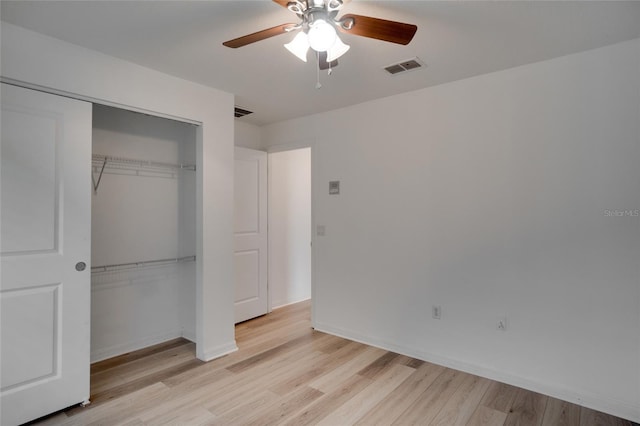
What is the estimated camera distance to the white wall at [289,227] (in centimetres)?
461

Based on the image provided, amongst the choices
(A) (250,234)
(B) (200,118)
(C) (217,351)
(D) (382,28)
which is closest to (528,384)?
(C) (217,351)

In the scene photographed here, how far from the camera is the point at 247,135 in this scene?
4.34m

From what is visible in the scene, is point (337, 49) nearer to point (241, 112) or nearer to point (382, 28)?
point (382, 28)

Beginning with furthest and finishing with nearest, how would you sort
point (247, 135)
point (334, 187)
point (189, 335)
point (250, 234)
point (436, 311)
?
point (247, 135) < point (250, 234) < point (334, 187) < point (189, 335) < point (436, 311)


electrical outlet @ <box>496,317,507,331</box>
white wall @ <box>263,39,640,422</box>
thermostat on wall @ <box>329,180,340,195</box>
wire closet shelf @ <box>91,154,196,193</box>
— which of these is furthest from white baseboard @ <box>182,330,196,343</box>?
electrical outlet @ <box>496,317,507,331</box>

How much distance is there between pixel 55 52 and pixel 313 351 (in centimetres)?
303

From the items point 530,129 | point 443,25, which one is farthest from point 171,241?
point 530,129

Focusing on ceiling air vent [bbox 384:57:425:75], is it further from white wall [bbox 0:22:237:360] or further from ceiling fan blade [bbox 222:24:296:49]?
white wall [bbox 0:22:237:360]

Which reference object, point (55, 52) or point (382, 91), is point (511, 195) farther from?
point (55, 52)

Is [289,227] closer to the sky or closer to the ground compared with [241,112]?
closer to the ground

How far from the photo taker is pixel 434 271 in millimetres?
3059

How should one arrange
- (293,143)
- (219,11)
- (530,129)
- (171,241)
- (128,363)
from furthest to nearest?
(293,143), (171,241), (128,363), (530,129), (219,11)

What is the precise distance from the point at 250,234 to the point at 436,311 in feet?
7.44

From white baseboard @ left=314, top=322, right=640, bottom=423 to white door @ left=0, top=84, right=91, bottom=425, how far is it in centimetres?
243
